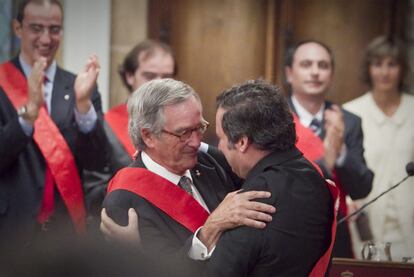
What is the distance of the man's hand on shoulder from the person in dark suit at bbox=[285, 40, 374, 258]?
1.51 metres

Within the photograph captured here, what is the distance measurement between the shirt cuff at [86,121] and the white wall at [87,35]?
1.02 metres

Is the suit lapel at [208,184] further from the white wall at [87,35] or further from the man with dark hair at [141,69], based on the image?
the white wall at [87,35]

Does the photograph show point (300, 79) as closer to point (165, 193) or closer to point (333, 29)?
point (333, 29)

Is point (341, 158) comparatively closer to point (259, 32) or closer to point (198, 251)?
point (259, 32)

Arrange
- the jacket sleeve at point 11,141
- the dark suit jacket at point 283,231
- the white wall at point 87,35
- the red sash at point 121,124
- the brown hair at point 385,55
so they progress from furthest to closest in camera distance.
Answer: the white wall at point 87,35
the brown hair at point 385,55
the red sash at point 121,124
the jacket sleeve at point 11,141
the dark suit jacket at point 283,231

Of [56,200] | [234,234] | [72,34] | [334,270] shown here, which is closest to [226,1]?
[72,34]

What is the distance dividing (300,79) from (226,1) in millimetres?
1188

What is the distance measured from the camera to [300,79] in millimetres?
4023

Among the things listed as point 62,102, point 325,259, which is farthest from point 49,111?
point 325,259

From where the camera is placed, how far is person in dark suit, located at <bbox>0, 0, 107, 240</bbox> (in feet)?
11.3

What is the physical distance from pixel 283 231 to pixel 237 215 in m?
0.11

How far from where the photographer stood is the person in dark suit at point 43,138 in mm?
3438

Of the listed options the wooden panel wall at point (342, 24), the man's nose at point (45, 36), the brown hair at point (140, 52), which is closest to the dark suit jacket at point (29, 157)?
the man's nose at point (45, 36)

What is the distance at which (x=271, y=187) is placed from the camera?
2.11 meters
